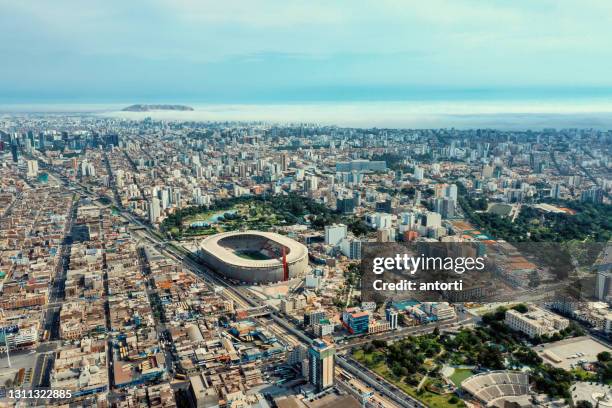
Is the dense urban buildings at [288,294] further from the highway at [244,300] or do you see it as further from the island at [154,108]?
the island at [154,108]

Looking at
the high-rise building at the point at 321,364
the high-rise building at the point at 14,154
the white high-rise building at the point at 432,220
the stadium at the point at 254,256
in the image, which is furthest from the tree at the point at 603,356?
the high-rise building at the point at 14,154

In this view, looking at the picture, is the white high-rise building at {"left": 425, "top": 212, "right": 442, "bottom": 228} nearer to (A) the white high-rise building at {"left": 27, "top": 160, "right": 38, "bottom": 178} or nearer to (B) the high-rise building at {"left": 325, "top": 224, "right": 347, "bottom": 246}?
(B) the high-rise building at {"left": 325, "top": 224, "right": 347, "bottom": 246}

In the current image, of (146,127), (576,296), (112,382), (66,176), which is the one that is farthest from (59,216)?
(146,127)

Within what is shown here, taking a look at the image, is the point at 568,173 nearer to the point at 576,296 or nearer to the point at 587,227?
the point at 587,227

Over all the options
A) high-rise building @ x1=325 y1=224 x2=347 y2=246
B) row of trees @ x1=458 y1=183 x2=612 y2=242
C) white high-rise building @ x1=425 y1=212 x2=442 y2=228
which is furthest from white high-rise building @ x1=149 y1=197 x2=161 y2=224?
row of trees @ x1=458 y1=183 x2=612 y2=242

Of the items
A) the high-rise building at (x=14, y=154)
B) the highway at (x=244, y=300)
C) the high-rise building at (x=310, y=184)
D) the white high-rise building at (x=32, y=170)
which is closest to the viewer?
the highway at (x=244, y=300)
